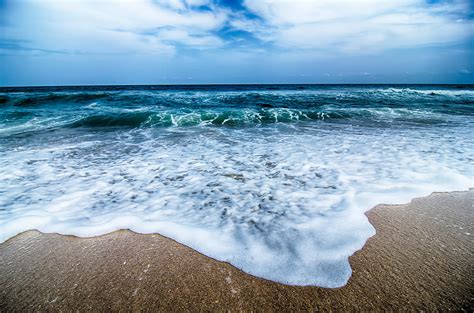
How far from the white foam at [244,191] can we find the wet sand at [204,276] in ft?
0.37

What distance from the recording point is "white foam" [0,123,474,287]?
2091 millimetres

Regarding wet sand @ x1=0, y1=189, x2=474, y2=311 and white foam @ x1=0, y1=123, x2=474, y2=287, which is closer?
wet sand @ x1=0, y1=189, x2=474, y2=311

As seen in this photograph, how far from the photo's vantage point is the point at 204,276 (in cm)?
179

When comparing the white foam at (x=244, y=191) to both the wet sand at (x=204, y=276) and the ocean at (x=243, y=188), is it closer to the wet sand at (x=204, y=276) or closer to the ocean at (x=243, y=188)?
the ocean at (x=243, y=188)

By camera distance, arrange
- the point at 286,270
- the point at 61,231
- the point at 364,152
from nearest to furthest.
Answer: the point at 286,270, the point at 61,231, the point at 364,152

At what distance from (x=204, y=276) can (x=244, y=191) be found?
4.71 ft

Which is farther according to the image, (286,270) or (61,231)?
(61,231)

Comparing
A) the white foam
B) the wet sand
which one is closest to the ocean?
the white foam

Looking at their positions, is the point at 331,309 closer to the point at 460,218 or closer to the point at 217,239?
the point at 217,239

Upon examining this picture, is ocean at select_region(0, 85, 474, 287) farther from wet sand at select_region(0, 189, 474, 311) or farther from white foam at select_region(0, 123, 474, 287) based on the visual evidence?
wet sand at select_region(0, 189, 474, 311)

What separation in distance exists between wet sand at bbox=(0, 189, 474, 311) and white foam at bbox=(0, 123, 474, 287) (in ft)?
0.37

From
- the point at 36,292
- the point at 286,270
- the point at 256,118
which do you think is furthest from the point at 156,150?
the point at 256,118

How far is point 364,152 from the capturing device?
478 centimetres

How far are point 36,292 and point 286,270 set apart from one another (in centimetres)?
168
